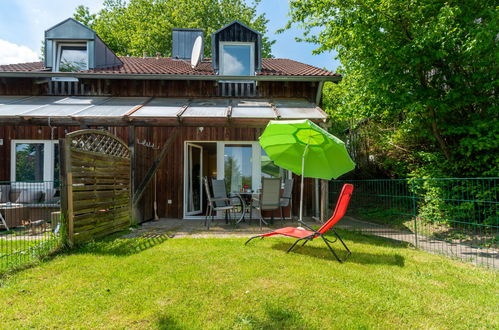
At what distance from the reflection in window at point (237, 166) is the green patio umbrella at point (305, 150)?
11.0 ft

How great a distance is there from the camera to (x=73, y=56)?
9.31 meters

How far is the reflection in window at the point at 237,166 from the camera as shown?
8547 mm

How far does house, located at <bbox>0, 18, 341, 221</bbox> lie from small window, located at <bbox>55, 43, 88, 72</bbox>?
30mm

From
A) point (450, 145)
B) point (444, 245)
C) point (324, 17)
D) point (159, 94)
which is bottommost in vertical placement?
point (444, 245)

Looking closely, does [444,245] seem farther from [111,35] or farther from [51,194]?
[111,35]

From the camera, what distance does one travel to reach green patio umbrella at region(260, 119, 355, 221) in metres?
4.56

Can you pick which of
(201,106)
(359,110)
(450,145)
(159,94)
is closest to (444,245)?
(450,145)

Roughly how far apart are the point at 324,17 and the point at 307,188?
15.7 feet

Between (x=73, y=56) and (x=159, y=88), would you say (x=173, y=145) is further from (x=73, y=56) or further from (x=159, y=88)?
(x=73, y=56)

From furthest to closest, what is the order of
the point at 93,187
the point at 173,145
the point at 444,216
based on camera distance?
the point at 173,145, the point at 444,216, the point at 93,187

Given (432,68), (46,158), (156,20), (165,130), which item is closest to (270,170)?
(165,130)

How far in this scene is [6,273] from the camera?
10.5 feet

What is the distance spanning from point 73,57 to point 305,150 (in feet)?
29.2

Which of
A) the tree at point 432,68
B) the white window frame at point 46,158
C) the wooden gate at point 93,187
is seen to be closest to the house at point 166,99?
the white window frame at point 46,158
